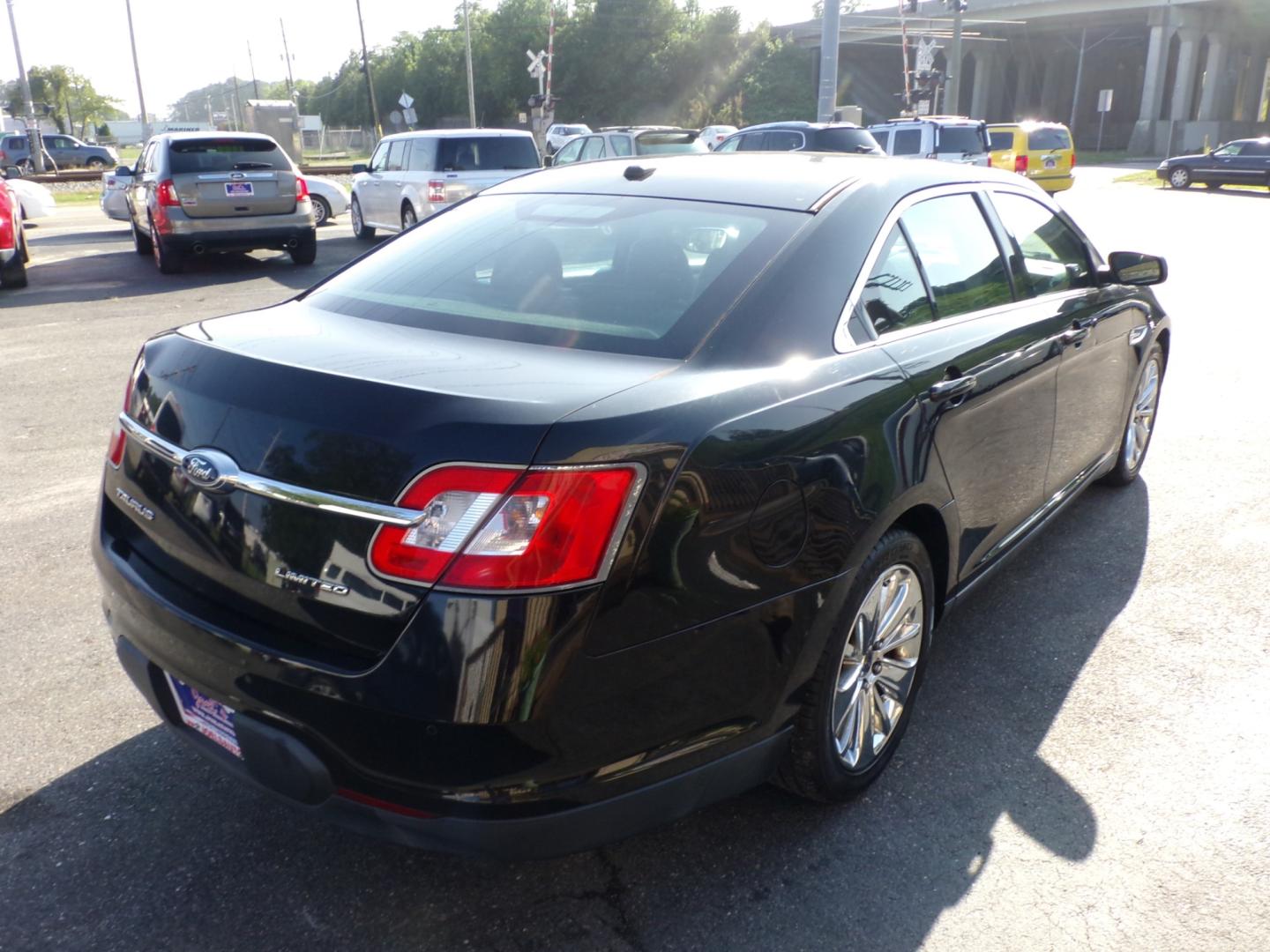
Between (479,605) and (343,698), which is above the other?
(479,605)

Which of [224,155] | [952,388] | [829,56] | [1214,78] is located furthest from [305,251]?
[1214,78]

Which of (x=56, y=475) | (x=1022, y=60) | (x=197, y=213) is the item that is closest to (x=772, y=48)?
(x=1022, y=60)

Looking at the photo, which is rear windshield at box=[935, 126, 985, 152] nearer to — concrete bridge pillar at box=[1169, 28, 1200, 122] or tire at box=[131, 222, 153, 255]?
tire at box=[131, 222, 153, 255]

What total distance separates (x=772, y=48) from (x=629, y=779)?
68395 millimetres

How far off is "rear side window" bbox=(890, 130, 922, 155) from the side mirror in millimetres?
17227

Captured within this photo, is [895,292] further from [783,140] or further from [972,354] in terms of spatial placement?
[783,140]

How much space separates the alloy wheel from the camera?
523cm

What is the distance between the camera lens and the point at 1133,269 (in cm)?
457

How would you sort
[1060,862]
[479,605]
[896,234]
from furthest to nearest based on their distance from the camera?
1. [896,234]
2. [1060,862]
3. [479,605]

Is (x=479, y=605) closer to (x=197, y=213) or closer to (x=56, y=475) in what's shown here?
(x=56, y=475)

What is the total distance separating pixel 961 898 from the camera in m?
2.58

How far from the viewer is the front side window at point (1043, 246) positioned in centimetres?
393

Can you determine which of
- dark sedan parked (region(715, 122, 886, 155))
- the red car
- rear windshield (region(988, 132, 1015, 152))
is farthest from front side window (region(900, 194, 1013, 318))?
rear windshield (region(988, 132, 1015, 152))

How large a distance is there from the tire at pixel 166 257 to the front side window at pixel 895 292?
1176cm
